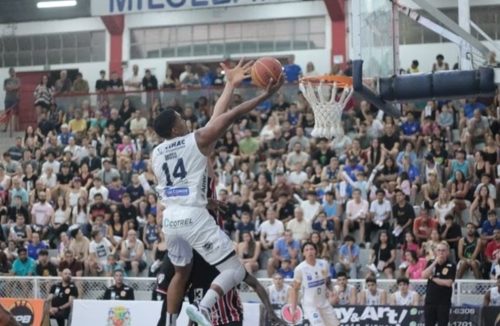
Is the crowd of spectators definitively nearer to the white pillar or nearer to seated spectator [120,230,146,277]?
seated spectator [120,230,146,277]

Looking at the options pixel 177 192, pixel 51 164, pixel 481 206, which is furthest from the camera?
pixel 51 164

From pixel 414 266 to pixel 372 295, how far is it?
1337 millimetres

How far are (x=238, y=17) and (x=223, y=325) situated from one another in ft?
80.7

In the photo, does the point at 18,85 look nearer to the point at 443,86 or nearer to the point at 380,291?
the point at 380,291

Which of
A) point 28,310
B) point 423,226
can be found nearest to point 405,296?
point 423,226

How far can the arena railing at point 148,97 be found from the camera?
89.7ft

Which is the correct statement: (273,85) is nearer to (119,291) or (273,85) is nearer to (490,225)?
(119,291)

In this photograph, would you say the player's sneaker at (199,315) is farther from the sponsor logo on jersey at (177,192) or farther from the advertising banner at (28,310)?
the advertising banner at (28,310)

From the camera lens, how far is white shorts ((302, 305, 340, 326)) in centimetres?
1802

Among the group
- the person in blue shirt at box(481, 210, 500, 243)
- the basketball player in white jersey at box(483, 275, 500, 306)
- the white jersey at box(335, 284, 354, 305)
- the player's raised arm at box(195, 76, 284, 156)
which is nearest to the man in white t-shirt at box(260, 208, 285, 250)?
the white jersey at box(335, 284, 354, 305)

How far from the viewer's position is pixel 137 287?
67.1 ft

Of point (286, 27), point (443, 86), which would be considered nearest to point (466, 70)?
point (443, 86)

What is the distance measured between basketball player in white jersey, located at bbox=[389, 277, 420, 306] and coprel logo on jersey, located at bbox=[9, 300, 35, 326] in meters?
6.81

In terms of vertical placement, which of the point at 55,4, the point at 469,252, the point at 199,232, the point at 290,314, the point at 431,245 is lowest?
the point at 290,314
